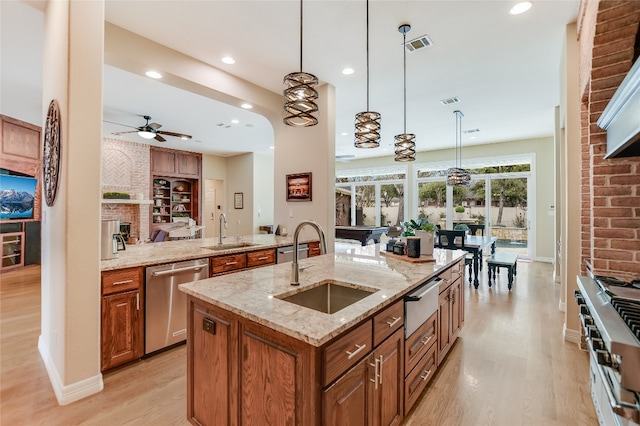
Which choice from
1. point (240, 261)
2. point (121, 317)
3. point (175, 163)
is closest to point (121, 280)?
point (121, 317)

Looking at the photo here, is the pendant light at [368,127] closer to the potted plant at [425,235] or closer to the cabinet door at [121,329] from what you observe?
the potted plant at [425,235]

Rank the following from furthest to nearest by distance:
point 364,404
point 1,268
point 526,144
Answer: point 526,144 → point 1,268 → point 364,404

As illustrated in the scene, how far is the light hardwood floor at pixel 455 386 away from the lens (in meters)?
1.93

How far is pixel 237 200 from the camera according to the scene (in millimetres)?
9867

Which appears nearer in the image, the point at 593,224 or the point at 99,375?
the point at 593,224

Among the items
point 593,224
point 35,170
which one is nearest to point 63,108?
point 593,224

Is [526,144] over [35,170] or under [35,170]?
over

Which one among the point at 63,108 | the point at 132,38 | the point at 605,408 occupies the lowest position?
the point at 605,408

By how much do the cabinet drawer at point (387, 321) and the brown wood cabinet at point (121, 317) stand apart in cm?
206

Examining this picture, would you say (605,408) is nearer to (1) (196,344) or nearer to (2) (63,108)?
(1) (196,344)

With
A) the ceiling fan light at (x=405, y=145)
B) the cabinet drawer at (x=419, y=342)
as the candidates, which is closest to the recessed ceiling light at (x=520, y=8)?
the ceiling fan light at (x=405, y=145)

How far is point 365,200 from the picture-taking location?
1074 cm

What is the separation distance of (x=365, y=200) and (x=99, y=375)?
9.29 metres

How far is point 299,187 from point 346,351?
3417 millimetres
